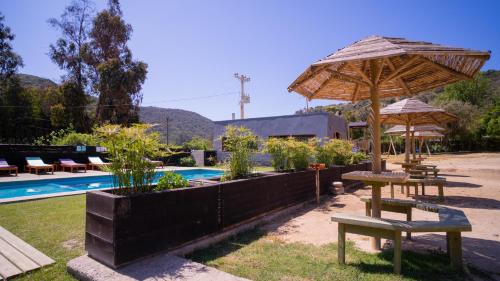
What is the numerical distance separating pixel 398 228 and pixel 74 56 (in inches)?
1219

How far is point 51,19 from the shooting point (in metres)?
26.0

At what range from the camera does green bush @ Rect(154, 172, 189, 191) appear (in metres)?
3.47

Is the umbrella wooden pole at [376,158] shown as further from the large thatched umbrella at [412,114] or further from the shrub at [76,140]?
the shrub at [76,140]

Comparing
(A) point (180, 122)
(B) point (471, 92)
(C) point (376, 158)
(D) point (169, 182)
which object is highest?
(B) point (471, 92)

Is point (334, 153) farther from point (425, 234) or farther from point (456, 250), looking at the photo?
point (456, 250)

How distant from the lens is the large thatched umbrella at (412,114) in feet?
25.9

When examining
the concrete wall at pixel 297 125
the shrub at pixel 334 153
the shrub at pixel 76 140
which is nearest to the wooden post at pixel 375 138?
the shrub at pixel 334 153

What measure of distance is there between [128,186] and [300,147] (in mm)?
4493

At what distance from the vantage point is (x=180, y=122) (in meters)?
59.3

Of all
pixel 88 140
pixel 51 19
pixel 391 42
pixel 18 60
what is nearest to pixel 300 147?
pixel 391 42

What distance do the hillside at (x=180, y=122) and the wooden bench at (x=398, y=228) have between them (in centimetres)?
4957

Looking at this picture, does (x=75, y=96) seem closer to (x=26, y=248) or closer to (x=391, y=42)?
(x=26, y=248)

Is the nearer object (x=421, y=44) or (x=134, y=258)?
(x=134, y=258)

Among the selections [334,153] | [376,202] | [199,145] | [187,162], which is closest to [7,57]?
[199,145]
